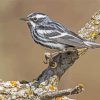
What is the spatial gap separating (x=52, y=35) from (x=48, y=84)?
3.60ft

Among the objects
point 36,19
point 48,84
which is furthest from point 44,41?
point 48,84

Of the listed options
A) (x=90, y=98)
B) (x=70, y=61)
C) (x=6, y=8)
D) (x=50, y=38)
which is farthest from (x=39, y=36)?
(x=6, y=8)

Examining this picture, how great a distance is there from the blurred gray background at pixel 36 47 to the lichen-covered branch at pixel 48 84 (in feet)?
12.0

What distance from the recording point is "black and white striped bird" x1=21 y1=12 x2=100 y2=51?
7.96 meters

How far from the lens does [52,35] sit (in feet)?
27.0

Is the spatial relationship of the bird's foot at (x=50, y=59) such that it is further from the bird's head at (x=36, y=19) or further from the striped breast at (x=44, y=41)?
the bird's head at (x=36, y=19)

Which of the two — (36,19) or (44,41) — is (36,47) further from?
(44,41)

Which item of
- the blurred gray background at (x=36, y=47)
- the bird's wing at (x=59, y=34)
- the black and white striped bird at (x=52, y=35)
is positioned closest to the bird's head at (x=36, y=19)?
the black and white striped bird at (x=52, y=35)

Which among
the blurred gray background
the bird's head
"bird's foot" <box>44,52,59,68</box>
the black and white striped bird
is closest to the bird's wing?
the black and white striped bird

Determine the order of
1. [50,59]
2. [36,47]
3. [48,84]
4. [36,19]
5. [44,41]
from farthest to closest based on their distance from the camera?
[36,47]
[36,19]
[44,41]
[50,59]
[48,84]

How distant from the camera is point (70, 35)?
816 centimetres

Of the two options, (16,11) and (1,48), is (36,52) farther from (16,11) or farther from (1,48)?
(16,11)

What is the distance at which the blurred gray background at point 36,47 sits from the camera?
1223 centimetres

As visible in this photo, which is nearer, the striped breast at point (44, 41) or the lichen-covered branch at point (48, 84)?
the lichen-covered branch at point (48, 84)
